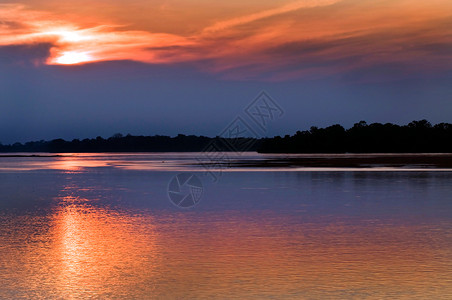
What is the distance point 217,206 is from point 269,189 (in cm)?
955

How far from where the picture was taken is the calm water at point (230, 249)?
36.7 feet

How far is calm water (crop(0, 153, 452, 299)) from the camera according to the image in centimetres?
1118

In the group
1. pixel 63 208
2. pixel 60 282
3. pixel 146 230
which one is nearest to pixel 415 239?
pixel 146 230

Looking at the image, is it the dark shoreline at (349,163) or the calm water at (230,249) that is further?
the dark shoreline at (349,163)

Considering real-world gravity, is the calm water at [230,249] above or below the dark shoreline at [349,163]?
above

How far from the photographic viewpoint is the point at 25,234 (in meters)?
18.2

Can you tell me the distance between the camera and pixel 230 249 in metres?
15.3

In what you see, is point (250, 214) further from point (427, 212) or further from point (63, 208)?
point (63, 208)

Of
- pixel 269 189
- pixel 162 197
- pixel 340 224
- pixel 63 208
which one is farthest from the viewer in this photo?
pixel 269 189

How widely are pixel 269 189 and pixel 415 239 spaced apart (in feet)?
63.1

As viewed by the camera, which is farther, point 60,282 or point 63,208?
point 63,208

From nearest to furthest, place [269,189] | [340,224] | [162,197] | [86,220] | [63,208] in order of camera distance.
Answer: [340,224], [86,220], [63,208], [162,197], [269,189]

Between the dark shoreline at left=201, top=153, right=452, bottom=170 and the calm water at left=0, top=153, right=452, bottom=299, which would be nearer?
the calm water at left=0, top=153, right=452, bottom=299

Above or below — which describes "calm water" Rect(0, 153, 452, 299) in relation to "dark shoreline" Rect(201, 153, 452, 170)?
above
